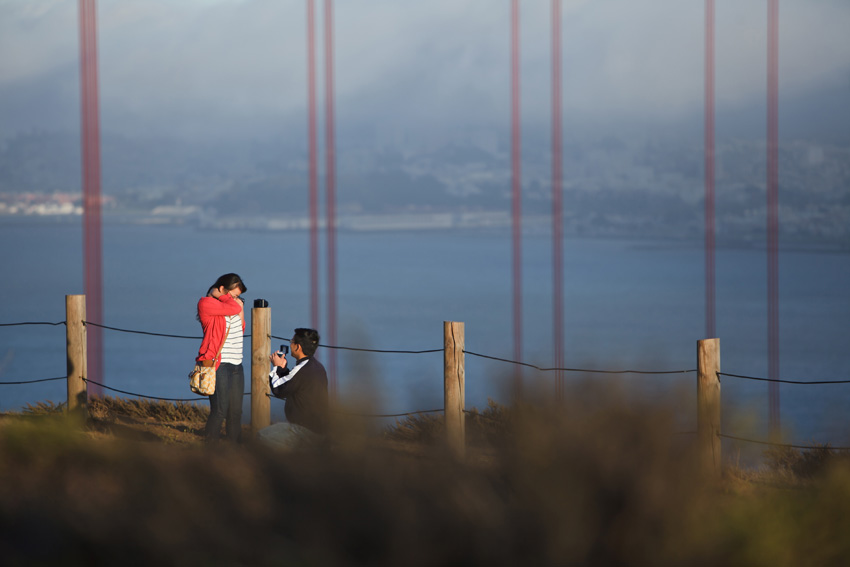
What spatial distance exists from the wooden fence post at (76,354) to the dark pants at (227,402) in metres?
1.47

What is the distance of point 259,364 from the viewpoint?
6.61m

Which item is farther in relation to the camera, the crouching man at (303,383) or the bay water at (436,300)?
the bay water at (436,300)

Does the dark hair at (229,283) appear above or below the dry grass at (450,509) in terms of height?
above

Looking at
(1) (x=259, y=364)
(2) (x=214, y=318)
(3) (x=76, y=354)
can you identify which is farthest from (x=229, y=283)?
(3) (x=76, y=354)

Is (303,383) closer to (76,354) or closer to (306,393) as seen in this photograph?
(306,393)

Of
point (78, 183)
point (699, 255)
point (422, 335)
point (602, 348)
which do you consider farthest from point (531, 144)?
point (602, 348)

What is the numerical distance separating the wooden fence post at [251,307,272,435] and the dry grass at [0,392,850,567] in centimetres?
276

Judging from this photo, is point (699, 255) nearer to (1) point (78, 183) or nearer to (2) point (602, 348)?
(1) point (78, 183)

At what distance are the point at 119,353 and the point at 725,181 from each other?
2922 inches

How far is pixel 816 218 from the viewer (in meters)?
106

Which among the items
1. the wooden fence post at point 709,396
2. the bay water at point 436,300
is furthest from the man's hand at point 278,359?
the bay water at point 436,300

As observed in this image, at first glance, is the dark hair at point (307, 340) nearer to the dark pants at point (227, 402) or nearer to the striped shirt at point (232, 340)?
the striped shirt at point (232, 340)

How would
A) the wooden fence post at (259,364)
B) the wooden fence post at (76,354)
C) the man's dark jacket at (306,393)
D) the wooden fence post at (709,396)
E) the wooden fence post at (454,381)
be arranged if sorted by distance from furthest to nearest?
1. the wooden fence post at (76,354)
2. the wooden fence post at (259,364)
3. the wooden fence post at (454,381)
4. the man's dark jacket at (306,393)
5. the wooden fence post at (709,396)

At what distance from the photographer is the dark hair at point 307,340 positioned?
5793 mm
